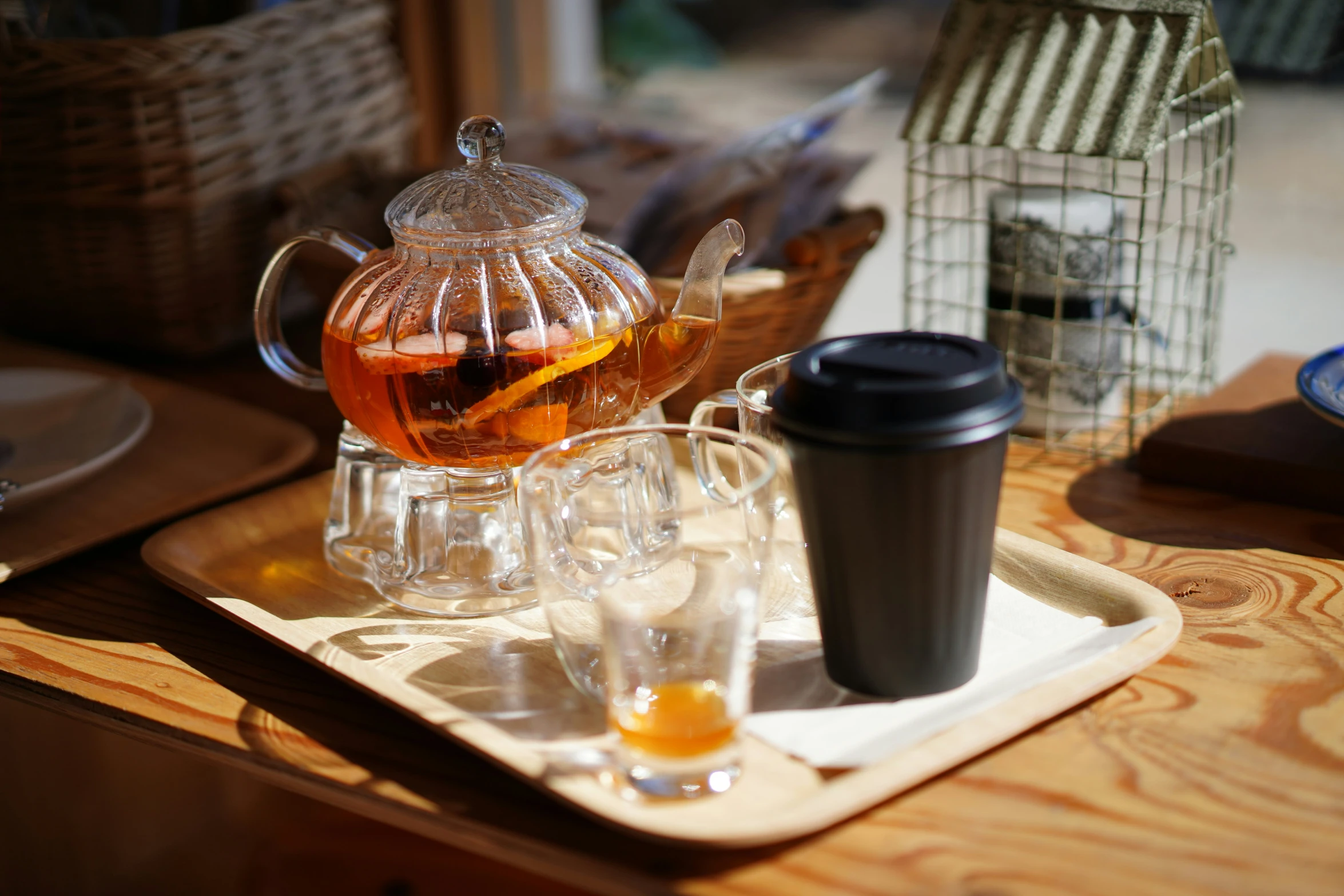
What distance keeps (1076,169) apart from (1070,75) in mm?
61

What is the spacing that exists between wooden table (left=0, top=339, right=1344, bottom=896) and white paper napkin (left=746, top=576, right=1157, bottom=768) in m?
0.02

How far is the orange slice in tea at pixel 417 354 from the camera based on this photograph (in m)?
0.56

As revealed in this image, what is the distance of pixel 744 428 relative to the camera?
0.58 meters

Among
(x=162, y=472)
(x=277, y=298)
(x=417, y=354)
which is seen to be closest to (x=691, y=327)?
(x=417, y=354)

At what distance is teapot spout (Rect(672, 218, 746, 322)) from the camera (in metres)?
0.59

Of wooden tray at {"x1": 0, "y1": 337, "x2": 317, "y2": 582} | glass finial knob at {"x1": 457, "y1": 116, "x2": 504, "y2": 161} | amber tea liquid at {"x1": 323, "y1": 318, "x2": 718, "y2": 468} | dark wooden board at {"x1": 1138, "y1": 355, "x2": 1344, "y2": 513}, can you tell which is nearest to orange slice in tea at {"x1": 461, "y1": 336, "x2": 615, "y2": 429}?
amber tea liquid at {"x1": 323, "y1": 318, "x2": 718, "y2": 468}

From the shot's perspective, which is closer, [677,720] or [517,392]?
[677,720]

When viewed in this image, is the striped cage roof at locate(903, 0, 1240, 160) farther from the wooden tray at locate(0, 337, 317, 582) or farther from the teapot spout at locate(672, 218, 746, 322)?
the wooden tray at locate(0, 337, 317, 582)

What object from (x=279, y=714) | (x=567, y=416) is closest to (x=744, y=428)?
(x=567, y=416)

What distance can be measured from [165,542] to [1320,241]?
895 millimetres

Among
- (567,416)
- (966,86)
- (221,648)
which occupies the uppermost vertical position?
(966,86)

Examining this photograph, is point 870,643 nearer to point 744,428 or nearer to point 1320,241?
point 744,428

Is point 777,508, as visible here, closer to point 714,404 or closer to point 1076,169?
point 714,404

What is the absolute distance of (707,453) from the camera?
0.53 metres
